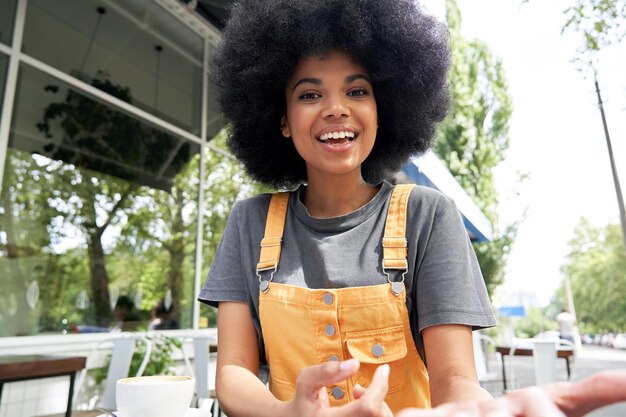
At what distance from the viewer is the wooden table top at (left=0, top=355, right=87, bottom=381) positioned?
218cm

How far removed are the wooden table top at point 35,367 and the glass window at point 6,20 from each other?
253cm

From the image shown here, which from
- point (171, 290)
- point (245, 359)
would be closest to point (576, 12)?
point (245, 359)

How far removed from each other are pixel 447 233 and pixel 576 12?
4.19 m

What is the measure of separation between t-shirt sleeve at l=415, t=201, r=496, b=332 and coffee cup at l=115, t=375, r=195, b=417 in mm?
537

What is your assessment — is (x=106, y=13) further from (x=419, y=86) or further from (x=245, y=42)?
(x=419, y=86)

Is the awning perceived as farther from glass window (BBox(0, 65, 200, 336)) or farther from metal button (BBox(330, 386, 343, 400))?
glass window (BBox(0, 65, 200, 336))

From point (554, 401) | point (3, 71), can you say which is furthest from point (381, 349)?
point (3, 71)

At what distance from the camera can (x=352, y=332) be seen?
Answer: 41.9 inches

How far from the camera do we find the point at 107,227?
483cm

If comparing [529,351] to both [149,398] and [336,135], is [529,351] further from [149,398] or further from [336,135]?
[149,398]

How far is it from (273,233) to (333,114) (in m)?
0.36

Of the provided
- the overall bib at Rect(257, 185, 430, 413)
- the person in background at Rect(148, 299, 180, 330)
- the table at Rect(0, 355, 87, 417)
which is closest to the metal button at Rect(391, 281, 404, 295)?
the overall bib at Rect(257, 185, 430, 413)

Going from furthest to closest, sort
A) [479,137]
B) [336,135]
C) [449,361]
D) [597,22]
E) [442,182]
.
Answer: [479,137], [597,22], [442,182], [336,135], [449,361]

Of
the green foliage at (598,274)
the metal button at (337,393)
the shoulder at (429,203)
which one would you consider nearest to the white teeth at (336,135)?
the shoulder at (429,203)
